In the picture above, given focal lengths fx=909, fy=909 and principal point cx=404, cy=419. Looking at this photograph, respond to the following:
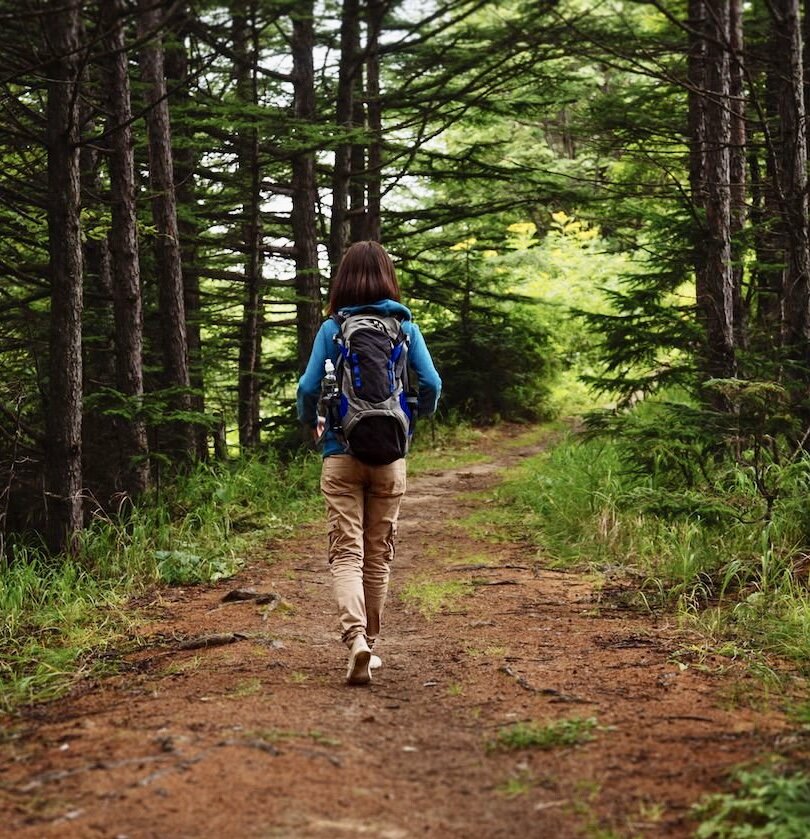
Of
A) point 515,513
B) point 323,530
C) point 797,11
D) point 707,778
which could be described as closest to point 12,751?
point 707,778

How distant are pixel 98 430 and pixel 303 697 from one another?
7852 millimetres

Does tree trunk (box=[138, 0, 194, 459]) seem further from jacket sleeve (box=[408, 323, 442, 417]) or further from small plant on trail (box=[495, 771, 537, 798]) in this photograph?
small plant on trail (box=[495, 771, 537, 798])

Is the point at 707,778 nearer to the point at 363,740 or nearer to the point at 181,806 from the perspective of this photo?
the point at 363,740

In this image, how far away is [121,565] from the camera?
750 centimetres

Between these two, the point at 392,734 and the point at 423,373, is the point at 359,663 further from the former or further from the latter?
the point at 423,373

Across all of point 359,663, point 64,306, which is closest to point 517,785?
point 359,663

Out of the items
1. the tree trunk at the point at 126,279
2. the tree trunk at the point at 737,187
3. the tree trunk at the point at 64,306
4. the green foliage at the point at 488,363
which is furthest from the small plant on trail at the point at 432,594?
the green foliage at the point at 488,363

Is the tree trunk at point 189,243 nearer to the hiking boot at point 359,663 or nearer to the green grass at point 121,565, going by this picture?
the green grass at point 121,565

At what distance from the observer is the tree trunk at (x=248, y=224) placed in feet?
41.3

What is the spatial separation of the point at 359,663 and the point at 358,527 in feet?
2.45

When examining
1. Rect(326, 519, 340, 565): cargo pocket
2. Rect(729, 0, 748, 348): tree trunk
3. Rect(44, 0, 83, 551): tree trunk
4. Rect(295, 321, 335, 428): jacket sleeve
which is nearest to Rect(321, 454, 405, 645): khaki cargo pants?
Rect(326, 519, 340, 565): cargo pocket

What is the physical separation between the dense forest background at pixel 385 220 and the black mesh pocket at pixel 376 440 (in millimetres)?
2135

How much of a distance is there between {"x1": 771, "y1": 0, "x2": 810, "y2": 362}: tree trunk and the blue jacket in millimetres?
4120

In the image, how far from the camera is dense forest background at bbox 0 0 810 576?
7297 mm
